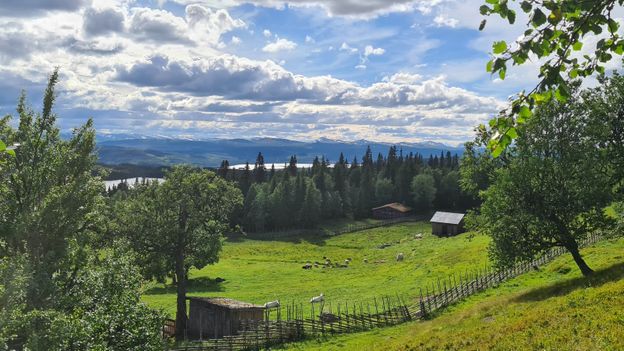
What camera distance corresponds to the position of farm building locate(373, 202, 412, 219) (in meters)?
155

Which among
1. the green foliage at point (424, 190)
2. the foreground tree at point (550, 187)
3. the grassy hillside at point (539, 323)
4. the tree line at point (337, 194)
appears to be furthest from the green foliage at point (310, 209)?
the foreground tree at point (550, 187)

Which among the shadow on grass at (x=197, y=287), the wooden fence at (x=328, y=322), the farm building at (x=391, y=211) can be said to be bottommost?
the shadow on grass at (x=197, y=287)

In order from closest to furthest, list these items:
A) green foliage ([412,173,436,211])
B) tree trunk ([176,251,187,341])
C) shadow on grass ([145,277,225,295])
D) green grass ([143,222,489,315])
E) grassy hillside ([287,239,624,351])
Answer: grassy hillside ([287,239,624,351])
tree trunk ([176,251,187,341])
green grass ([143,222,489,315])
shadow on grass ([145,277,225,295])
green foliage ([412,173,436,211])

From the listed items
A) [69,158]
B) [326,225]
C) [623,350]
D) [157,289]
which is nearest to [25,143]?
[69,158]

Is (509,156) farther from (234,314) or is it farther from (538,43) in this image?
(538,43)

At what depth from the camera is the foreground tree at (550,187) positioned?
3512cm

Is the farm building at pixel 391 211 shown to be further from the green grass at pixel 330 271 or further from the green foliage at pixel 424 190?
the green grass at pixel 330 271

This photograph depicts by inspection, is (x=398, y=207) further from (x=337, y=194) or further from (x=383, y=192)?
(x=337, y=194)

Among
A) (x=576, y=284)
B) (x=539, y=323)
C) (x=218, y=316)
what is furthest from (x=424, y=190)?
(x=539, y=323)

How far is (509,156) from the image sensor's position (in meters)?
38.0

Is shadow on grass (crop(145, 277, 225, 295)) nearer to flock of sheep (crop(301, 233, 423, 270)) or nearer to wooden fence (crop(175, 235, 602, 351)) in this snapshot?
flock of sheep (crop(301, 233, 423, 270))

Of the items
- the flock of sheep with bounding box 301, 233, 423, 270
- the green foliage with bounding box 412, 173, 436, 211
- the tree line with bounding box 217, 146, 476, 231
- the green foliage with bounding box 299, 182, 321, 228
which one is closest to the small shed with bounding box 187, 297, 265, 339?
the flock of sheep with bounding box 301, 233, 423, 270

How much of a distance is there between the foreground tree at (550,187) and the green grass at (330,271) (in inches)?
204

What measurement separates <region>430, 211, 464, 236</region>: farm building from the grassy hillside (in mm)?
64004
